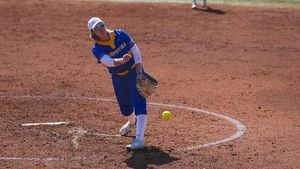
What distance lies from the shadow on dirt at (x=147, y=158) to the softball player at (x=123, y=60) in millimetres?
128

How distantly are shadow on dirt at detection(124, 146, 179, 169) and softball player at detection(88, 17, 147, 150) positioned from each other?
0.13m

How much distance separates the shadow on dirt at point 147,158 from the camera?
9.64 metres

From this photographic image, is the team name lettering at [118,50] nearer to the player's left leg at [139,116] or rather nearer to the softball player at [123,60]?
the softball player at [123,60]

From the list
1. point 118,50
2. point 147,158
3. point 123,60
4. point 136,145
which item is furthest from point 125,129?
point 123,60

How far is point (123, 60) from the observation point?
9.91m

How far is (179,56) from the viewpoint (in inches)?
725

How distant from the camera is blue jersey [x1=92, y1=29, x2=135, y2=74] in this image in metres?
10.3

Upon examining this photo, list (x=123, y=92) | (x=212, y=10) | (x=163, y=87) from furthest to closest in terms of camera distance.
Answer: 1. (x=212, y=10)
2. (x=163, y=87)
3. (x=123, y=92)

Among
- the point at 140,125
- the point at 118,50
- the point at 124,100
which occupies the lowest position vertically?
the point at 140,125

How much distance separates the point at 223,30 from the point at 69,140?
11.6m

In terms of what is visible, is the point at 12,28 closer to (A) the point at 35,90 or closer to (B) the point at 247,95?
(A) the point at 35,90

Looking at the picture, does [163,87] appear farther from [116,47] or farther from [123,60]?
[123,60]

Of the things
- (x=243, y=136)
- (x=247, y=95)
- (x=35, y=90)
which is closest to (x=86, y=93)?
(x=35, y=90)

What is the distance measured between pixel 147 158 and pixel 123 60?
1.45 m
